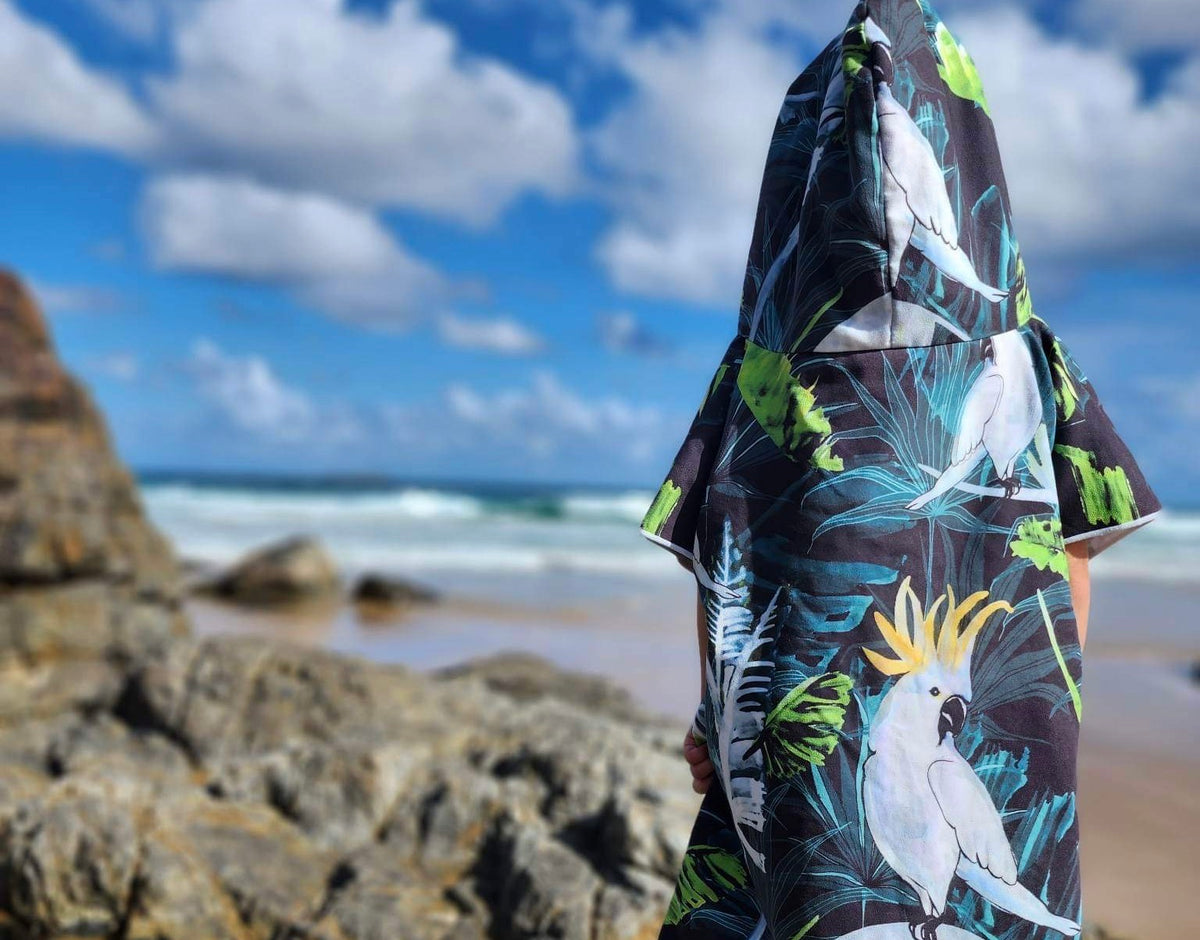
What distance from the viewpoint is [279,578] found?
50.5 ft

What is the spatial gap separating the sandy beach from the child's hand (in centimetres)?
267

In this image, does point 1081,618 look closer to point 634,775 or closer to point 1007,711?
point 1007,711

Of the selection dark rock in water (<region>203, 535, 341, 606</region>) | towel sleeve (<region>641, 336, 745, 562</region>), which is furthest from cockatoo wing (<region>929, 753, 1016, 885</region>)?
dark rock in water (<region>203, 535, 341, 606</region>)

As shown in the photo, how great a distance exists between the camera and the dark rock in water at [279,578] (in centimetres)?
1526

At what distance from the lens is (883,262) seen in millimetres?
1550

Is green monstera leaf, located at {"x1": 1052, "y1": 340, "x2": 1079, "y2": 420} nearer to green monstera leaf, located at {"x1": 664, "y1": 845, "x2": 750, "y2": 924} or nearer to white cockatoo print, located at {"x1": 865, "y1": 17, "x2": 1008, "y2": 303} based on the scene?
white cockatoo print, located at {"x1": 865, "y1": 17, "x2": 1008, "y2": 303}

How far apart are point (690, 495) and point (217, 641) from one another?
3479 mm

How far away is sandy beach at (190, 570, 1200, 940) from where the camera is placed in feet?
15.3

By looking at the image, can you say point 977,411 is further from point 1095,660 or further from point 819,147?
point 1095,660

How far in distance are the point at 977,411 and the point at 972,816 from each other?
586 mm

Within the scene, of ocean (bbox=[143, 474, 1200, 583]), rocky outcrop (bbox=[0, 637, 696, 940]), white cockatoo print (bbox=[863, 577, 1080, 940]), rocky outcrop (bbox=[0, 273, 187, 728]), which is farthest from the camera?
ocean (bbox=[143, 474, 1200, 583])

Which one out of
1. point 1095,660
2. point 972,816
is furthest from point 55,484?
point 1095,660

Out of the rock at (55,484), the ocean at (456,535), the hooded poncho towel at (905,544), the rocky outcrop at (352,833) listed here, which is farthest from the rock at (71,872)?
the ocean at (456,535)

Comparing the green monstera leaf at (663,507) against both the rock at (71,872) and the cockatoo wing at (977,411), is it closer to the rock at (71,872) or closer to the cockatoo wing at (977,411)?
the cockatoo wing at (977,411)
